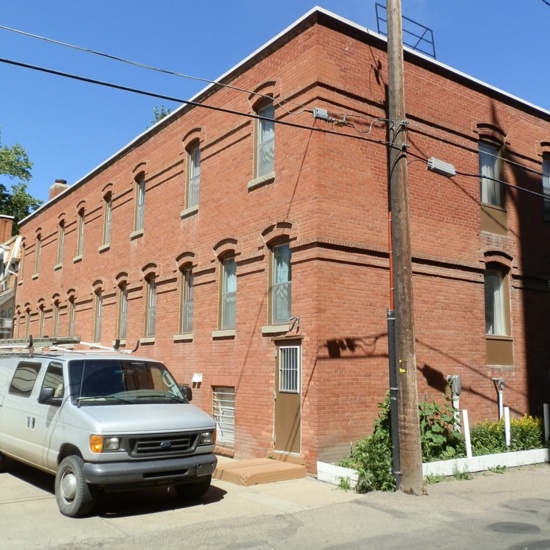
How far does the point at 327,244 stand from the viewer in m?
11.3

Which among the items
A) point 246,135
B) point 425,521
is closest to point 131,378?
point 425,521

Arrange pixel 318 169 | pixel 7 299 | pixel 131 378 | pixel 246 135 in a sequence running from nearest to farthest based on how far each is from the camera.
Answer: pixel 131 378 → pixel 318 169 → pixel 246 135 → pixel 7 299

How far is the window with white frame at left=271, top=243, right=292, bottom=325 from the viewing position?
1221 cm

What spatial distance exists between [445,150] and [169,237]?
719 centimetres

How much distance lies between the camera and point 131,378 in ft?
30.2

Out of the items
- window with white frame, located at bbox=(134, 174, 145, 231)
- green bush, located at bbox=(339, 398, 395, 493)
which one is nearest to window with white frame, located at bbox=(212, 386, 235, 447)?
green bush, located at bbox=(339, 398, 395, 493)

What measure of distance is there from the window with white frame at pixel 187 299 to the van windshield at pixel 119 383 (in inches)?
233

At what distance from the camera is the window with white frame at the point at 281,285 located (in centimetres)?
1221

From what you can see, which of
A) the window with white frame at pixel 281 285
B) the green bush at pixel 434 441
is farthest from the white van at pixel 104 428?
the window with white frame at pixel 281 285

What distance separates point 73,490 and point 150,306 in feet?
32.4

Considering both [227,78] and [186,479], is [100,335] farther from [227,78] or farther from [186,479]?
[186,479]

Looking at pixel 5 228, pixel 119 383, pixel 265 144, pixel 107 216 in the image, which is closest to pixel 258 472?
pixel 119 383

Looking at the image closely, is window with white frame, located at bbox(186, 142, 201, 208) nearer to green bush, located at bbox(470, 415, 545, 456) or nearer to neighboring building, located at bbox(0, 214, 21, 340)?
green bush, located at bbox(470, 415, 545, 456)

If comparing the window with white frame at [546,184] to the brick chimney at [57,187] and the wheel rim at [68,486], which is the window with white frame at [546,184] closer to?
the wheel rim at [68,486]
